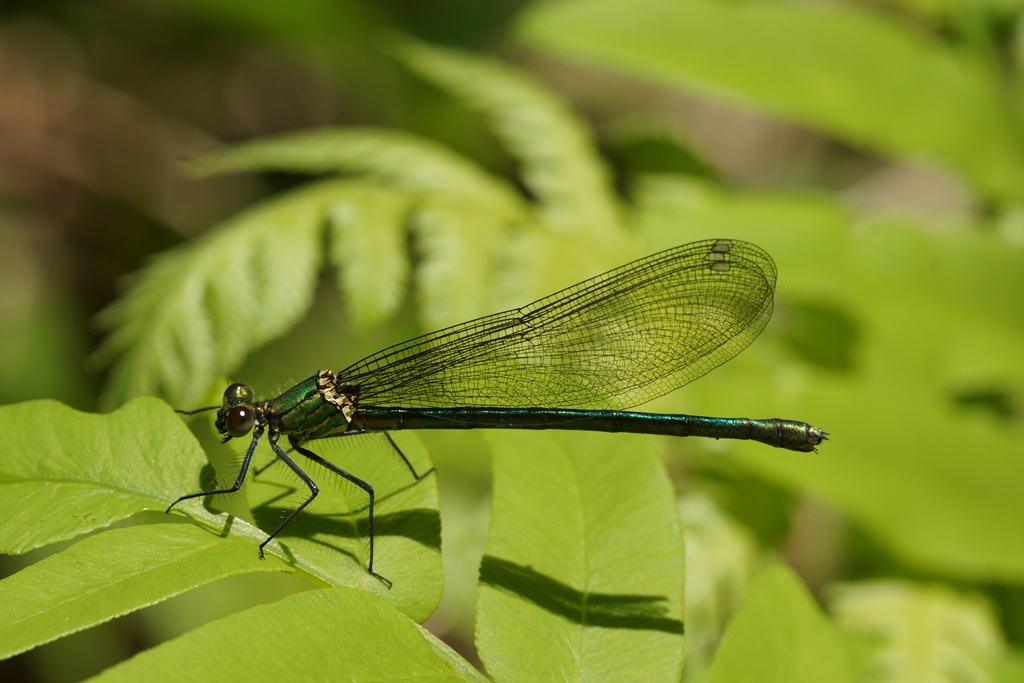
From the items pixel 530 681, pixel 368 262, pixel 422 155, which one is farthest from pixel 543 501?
pixel 422 155

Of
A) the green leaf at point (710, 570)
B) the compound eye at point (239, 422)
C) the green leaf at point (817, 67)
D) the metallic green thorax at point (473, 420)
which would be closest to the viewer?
the compound eye at point (239, 422)

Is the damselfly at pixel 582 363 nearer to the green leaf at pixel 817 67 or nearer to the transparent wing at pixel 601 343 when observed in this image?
the transparent wing at pixel 601 343

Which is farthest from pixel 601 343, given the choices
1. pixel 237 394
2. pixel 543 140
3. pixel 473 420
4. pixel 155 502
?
pixel 155 502

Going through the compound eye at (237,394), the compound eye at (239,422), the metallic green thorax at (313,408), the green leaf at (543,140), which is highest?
the green leaf at (543,140)

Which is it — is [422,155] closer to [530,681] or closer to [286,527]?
[286,527]

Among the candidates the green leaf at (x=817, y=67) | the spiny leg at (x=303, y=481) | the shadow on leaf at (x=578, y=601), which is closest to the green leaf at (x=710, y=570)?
the shadow on leaf at (x=578, y=601)

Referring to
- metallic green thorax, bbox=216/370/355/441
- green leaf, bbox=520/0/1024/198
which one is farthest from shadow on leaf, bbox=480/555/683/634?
green leaf, bbox=520/0/1024/198
